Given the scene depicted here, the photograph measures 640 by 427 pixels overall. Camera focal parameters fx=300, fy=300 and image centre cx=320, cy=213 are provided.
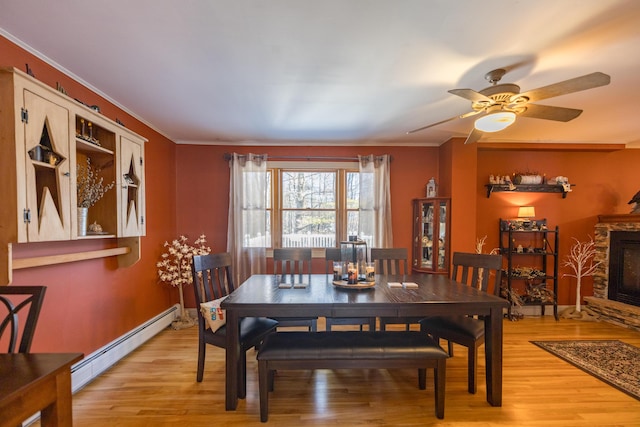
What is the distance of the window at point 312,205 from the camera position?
14.4ft

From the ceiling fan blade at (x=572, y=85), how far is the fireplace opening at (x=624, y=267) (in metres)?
3.37

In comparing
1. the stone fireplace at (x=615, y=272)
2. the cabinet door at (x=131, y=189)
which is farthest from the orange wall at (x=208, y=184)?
the stone fireplace at (x=615, y=272)

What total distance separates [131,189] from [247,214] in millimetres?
1604

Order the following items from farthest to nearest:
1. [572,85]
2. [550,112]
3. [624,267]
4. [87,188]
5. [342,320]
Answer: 1. [624,267]
2. [342,320]
3. [87,188]
4. [550,112]
5. [572,85]

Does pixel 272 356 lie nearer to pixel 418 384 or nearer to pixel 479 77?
pixel 418 384

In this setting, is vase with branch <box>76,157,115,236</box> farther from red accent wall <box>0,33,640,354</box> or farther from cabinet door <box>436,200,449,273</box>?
cabinet door <box>436,200,449,273</box>

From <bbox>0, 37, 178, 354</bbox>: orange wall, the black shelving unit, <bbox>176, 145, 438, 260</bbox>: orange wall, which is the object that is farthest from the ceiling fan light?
<bbox>0, 37, 178, 354</bbox>: orange wall

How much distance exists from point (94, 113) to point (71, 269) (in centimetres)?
125

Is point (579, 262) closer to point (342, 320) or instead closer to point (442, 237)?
point (442, 237)

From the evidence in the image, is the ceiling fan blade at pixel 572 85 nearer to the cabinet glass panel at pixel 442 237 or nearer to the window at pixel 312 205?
the cabinet glass panel at pixel 442 237

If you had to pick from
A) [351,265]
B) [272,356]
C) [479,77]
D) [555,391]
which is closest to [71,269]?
[272,356]

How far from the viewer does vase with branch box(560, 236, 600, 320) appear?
4.23 m

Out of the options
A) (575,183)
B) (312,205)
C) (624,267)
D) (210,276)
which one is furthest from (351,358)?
(575,183)

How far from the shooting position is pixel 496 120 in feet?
Answer: 7.41
